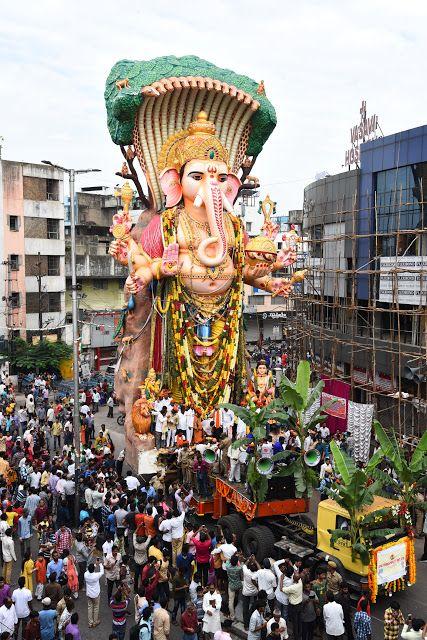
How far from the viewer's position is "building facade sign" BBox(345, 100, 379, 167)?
2792cm

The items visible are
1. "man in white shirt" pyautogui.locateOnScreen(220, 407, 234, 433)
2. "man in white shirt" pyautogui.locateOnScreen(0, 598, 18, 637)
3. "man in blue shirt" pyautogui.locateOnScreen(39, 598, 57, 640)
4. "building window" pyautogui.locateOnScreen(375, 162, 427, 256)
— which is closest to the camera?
"man in white shirt" pyautogui.locateOnScreen(0, 598, 18, 637)

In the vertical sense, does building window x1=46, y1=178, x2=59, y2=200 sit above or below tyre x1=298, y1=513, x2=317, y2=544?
above

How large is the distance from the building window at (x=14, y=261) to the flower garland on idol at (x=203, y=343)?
17.2 m

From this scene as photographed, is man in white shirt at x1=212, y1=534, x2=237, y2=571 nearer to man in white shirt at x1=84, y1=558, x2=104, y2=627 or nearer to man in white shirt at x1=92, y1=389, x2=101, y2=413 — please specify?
man in white shirt at x1=84, y1=558, x2=104, y2=627

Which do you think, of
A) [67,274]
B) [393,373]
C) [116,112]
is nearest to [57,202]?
[67,274]

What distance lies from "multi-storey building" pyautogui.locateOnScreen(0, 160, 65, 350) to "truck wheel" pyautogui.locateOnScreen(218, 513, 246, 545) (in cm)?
2226

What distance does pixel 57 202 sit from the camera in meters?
36.1

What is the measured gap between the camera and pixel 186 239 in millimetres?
19469

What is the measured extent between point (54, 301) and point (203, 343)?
1870 centimetres

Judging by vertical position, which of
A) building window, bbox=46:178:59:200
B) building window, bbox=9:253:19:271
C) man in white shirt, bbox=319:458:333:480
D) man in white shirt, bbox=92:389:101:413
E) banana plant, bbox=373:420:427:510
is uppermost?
building window, bbox=46:178:59:200

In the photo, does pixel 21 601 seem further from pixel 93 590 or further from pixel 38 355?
pixel 38 355

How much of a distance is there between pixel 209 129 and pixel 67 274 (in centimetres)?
2069

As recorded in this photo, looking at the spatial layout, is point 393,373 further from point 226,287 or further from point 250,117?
point 250,117

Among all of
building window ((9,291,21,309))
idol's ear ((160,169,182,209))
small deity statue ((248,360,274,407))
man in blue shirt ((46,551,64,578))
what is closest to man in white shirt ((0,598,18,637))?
man in blue shirt ((46,551,64,578))
